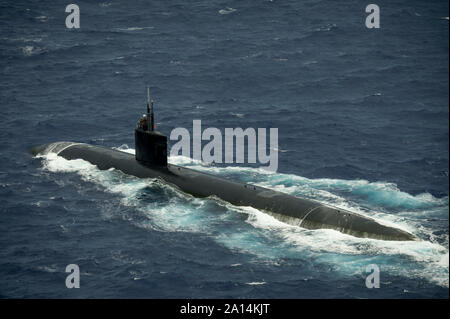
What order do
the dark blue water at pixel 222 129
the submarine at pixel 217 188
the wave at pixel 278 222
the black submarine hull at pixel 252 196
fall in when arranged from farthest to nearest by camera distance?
the submarine at pixel 217 188 → the black submarine hull at pixel 252 196 → the dark blue water at pixel 222 129 → the wave at pixel 278 222

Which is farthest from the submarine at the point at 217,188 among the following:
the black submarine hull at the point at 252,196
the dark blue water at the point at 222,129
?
the dark blue water at the point at 222,129

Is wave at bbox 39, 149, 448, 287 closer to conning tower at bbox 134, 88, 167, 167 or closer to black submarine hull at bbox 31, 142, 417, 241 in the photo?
black submarine hull at bbox 31, 142, 417, 241

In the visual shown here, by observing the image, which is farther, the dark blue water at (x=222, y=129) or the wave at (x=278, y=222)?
the dark blue water at (x=222, y=129)

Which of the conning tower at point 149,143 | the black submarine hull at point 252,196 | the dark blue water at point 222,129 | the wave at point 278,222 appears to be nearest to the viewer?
the wave at point 278,222

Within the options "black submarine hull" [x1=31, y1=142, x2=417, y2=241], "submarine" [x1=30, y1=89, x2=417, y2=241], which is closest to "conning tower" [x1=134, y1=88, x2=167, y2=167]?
"submarine" [x1=30, y1=89, x2=417, y2=241]

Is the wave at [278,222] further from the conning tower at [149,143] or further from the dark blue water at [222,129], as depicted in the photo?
the conning tower at [149,143]
